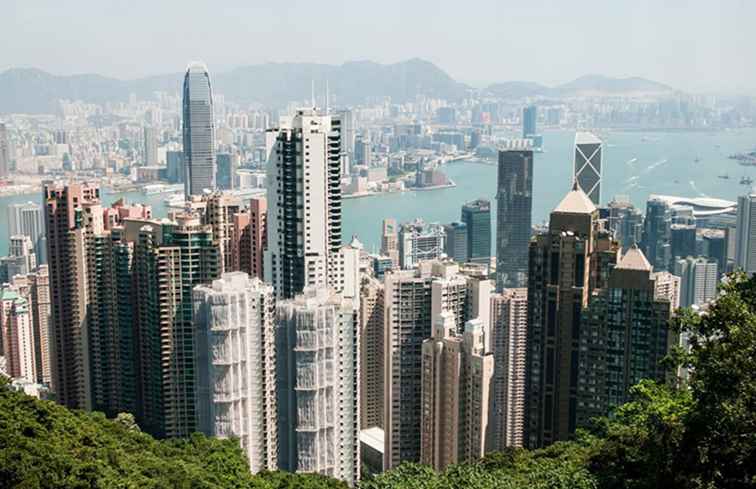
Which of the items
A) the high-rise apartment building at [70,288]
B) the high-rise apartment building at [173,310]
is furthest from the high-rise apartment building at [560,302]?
the high-rise apartment building at [70,288]

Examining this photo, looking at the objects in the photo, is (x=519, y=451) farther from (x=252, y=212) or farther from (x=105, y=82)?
(x=105, y=82)

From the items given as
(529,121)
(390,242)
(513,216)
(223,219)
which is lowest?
(390,242)

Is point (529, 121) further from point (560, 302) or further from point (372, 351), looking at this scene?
point (560, 302)

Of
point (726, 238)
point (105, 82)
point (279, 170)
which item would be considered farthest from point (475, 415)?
point (105, 82)

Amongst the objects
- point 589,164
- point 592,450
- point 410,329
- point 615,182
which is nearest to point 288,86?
point 615,182

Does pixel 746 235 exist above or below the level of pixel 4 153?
below

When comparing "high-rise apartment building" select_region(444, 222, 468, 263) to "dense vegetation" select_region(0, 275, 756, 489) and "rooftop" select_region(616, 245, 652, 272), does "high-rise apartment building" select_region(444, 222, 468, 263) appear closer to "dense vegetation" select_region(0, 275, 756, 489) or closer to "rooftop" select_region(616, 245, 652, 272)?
"rooftop" select_region(616, 245, 652, 272)
